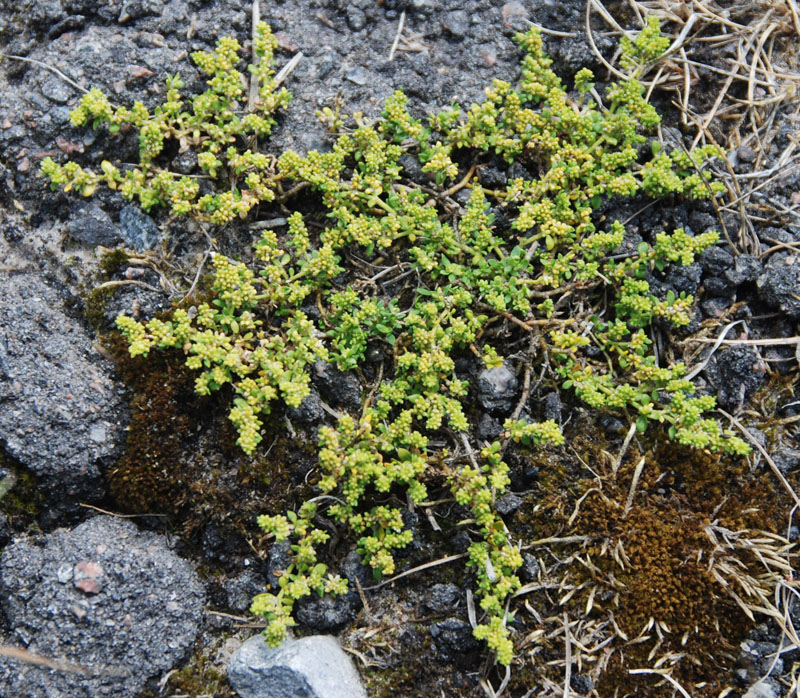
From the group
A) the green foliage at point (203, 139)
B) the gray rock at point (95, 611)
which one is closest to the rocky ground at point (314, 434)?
the gray rock at point (95, 611)

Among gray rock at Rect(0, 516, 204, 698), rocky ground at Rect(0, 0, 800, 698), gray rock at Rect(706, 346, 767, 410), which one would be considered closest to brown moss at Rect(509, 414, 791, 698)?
rocky ground at Rect(0, 0, 800, 698)

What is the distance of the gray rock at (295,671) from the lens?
3.43 m

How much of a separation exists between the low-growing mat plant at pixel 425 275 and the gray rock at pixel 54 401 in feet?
1.35

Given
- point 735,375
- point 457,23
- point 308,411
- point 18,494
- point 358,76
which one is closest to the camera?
point 18,494

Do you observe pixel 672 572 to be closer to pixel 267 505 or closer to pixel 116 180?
pixel 267 505

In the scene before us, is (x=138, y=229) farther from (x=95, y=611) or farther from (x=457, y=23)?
(x=457, y=23)

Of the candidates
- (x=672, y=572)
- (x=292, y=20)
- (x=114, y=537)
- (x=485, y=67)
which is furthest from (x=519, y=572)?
(x=292, y=20)

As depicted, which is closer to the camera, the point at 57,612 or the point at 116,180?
the point at 57,612

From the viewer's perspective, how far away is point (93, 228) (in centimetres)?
406

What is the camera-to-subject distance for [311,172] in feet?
13.1

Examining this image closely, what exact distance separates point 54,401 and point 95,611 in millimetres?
1119

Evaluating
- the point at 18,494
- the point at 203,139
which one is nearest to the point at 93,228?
the point at 203,139

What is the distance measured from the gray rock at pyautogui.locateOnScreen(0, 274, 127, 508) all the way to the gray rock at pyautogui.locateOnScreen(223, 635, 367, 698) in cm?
123

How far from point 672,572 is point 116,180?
3852 millimetres
